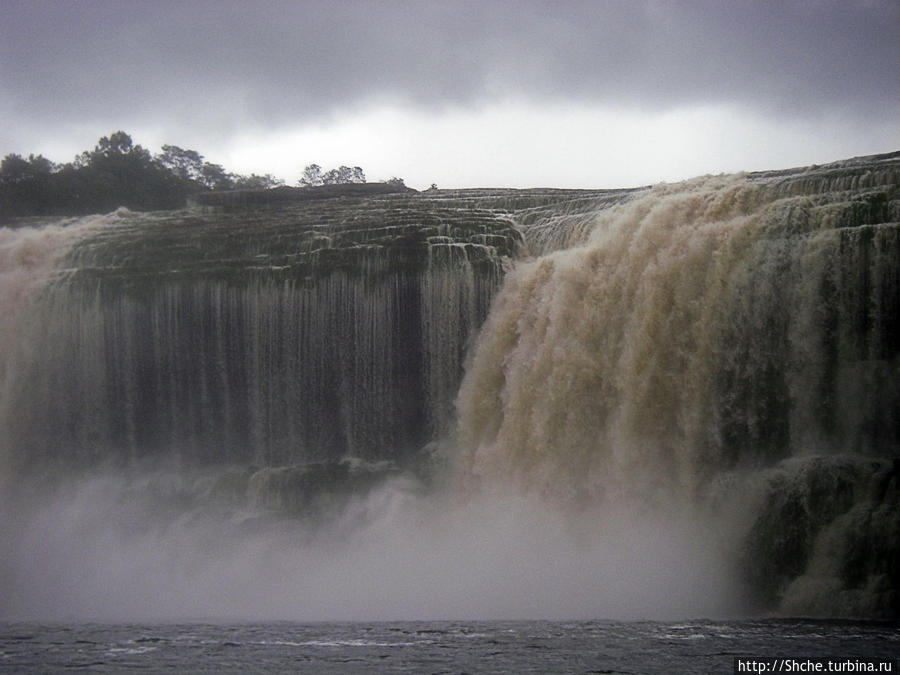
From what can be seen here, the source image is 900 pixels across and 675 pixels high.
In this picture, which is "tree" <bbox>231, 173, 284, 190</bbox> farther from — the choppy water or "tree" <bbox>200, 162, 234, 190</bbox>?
the choppy water

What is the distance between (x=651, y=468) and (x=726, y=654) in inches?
240

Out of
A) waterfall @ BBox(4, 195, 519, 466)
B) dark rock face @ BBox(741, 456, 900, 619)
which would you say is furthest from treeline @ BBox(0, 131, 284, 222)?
dark rock face @ BBox(741, 456, 900, 619)

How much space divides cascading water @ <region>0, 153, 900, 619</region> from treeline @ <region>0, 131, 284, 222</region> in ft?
36.7

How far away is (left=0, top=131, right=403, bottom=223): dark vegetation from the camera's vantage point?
4322 cm

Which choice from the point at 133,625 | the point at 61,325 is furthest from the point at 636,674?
the point at 61,325

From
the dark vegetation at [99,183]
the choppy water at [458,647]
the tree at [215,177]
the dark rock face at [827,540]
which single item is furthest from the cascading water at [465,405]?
the tree at [215,177]

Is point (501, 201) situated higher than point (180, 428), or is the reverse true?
point (501, 201)

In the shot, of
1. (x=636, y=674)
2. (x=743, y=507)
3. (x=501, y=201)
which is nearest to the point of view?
(x=636, y=674)

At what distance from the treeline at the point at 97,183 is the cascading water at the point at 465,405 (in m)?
11.2

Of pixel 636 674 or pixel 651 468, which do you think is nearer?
pixel 636 674

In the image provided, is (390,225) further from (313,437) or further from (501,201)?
(313,437)

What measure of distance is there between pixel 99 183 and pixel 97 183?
0.13 m

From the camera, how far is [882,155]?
22141 mm

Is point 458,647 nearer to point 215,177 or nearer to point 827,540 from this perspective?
point 827,540
